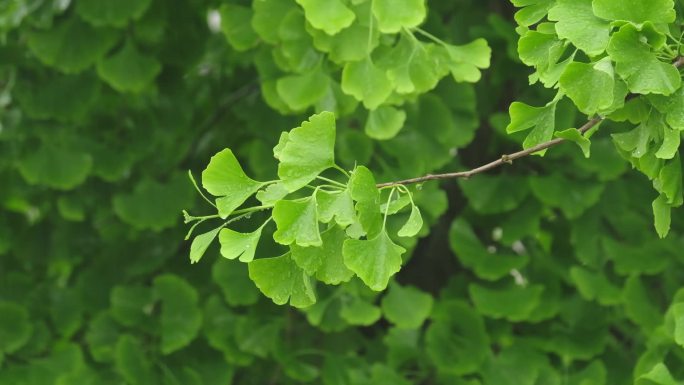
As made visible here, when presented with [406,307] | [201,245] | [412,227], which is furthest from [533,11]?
[406,307]

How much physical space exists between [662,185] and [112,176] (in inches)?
40.2

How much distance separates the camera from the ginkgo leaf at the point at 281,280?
0.83 m

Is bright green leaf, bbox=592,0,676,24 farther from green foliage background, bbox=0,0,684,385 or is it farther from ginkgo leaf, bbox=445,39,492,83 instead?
green foliage background, bbox=0,0,684,385

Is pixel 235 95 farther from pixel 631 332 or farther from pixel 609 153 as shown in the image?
pixel 631 332

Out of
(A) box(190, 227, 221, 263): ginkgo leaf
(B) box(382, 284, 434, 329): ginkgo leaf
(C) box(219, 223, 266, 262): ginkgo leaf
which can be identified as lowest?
(B) box(382, 284, 434, 329): ginkgo leaf

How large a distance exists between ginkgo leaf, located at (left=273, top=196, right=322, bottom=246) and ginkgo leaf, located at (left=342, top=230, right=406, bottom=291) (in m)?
0.03

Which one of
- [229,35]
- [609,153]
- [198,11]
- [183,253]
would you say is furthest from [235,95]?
[609,153]

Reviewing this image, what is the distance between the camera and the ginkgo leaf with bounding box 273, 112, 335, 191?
2.60 ft

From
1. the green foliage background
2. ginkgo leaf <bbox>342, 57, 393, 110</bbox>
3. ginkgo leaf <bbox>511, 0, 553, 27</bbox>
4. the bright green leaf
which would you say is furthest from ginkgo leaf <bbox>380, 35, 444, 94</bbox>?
the bright green leaf

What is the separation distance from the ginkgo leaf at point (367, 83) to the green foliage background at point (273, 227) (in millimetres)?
125

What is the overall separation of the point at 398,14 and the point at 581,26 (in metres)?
0.34

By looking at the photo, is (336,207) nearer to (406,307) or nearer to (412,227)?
(412,227)

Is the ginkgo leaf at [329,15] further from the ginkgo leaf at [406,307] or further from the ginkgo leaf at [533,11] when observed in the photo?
the ginkgo leaf at [406,307]

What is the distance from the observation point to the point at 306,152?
801mm
